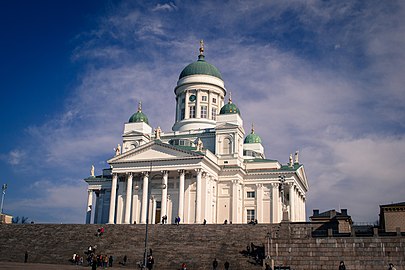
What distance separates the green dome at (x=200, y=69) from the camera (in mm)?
69000

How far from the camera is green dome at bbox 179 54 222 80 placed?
69000 mm

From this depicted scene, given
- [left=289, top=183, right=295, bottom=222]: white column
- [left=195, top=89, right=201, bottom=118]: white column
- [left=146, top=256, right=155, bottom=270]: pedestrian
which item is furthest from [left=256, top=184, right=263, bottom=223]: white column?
[left=146, top=256, right=155, bottom=270]: pedestrian

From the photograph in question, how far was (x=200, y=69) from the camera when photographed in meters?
69.1

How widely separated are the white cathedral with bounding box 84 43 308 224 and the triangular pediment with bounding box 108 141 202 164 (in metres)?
0.12

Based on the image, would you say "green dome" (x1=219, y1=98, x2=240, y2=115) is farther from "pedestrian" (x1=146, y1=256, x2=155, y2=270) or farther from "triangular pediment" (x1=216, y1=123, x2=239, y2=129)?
"pedestrian" (x1=146, y1=256, x2=155, y2=270)

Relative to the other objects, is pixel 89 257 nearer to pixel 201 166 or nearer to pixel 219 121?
pixel 201 166

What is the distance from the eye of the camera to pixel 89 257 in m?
36.9

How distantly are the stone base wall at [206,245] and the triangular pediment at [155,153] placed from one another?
1222 centimetres

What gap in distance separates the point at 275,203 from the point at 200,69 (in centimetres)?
2351

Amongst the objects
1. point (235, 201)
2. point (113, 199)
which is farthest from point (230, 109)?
point (113, 199)

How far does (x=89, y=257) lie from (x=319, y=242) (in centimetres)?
1792

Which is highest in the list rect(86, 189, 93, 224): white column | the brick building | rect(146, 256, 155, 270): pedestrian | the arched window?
the arched window

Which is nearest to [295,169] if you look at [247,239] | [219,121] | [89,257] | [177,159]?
[219,121]

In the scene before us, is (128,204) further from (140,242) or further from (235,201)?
(140,242)
